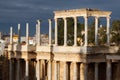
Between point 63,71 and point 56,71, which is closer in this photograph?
point 56,71

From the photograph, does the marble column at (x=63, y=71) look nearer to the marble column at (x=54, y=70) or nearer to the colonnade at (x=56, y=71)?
the colonnade at (x=56, y=71)

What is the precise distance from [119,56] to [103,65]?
9.76 ft

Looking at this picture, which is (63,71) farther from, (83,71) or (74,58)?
(74,58)

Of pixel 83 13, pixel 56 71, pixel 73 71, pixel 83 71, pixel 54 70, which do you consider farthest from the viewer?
pixel 54 70

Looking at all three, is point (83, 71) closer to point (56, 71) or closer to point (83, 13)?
point (56, 71)

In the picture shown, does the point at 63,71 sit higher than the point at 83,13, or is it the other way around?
the point at 83,13

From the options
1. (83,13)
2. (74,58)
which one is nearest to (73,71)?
(74,58)

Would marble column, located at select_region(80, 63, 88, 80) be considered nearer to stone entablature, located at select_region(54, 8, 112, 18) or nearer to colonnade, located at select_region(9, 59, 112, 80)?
colonnade, located at select_region(9, 59, 112, 80)

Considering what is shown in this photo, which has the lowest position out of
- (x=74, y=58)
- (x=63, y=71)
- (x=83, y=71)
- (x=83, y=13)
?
(x=63, y=71)

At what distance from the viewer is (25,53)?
46.7 metres

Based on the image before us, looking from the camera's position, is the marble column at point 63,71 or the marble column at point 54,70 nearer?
the marble column at point 63,71

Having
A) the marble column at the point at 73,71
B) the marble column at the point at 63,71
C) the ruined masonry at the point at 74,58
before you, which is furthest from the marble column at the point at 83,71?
the marble column at the point at 63,71

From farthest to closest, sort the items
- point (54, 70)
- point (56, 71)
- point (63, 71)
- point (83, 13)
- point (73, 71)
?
point (54, 70)
point (63, 71)
point (56, 71)
point (73, 71)
point (83, 13)

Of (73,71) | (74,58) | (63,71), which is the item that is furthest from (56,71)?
(74,58)
